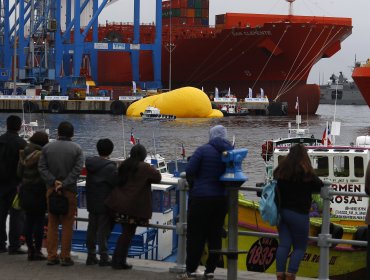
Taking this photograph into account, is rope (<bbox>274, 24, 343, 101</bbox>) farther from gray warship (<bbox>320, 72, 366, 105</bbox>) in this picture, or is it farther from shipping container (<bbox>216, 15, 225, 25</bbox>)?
gray warship (<bbox>320, 72, 366, 105</bbox>)

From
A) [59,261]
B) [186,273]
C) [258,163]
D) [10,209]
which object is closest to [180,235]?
[186,273]

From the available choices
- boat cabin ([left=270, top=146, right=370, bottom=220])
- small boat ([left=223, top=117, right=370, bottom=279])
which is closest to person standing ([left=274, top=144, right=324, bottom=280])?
small boat ([left=223, top=117, right=370, bottom=279])

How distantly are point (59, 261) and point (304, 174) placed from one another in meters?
2.82

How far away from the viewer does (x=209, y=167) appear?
9.15 m

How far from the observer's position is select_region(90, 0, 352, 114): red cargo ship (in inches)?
3679

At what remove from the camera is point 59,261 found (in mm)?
10008

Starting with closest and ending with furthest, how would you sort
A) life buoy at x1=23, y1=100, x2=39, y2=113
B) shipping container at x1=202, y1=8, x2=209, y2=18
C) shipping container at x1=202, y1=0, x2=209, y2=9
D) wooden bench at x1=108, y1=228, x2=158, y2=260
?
wooden bench at x1=108, y1=228, x2=158, y2=260, life buoy at x1=23, y1=100, x2=39, y2=113, shipping container at x1=202, y1=8, x2=209, y2=18, shipping container at x1=202, y1=0, x2=209, y2=9

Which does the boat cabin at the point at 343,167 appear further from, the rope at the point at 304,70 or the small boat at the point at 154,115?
the rope at the point at 304,70

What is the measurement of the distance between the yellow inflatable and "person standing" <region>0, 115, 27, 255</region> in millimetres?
70699

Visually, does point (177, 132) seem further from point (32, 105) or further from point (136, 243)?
point (136, 243)

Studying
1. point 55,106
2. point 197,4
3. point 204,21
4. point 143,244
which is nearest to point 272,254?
point 143,244

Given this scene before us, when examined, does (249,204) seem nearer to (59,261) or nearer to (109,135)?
(59,261)

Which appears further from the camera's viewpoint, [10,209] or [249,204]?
[249,204]

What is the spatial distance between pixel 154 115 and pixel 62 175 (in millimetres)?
70279
